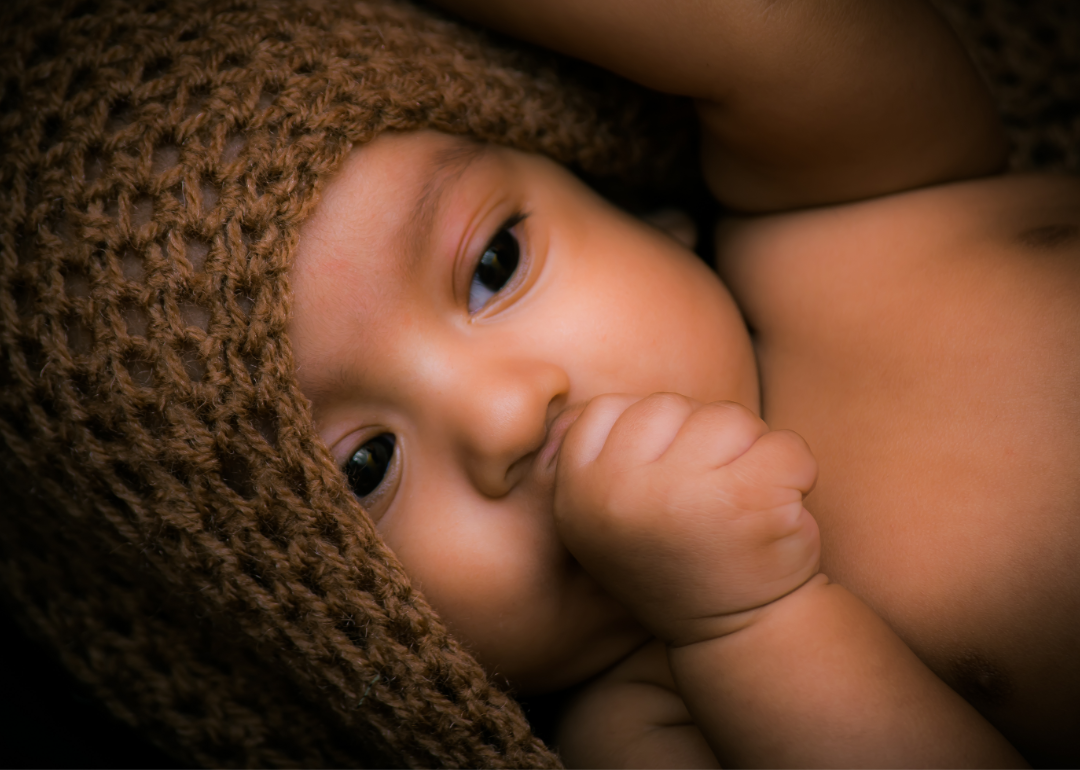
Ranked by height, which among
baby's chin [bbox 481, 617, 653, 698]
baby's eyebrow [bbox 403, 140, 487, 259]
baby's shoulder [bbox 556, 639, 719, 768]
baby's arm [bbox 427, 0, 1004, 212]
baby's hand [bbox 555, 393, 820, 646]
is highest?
baby's arm [bbox 427, 0, 1004, 212]

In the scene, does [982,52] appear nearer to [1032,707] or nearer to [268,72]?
Answer: [1032,707]

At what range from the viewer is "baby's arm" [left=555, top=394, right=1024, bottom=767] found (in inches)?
34.1

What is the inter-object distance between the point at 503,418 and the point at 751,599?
0.37 metres

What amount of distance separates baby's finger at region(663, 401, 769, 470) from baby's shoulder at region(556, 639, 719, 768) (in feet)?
1.32

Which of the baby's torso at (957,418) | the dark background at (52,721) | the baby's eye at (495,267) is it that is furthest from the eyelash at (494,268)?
the dark background at (52,721)

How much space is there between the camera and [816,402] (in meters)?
1.15

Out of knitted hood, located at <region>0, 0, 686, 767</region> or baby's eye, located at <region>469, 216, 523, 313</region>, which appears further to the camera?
baby's eye, located at <region>469, 216, 523, 313</region>

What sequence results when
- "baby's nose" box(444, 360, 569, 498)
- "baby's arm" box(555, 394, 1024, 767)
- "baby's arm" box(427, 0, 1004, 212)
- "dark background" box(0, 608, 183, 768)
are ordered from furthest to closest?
1. "dark background" box(0, 608, 183, 768)
2. "baby's arm" box(427, 0, 1004, 212)
3. "baby's nose" box(444, 360, 569, 498)
4. "baby's arm" box(555, 394, 1024, 767)

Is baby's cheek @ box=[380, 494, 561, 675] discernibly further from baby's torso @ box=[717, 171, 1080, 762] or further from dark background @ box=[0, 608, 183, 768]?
dark background @ box=[0, 608, 183, 768]

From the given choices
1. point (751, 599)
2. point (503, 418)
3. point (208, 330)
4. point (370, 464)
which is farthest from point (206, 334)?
point (751, 599)

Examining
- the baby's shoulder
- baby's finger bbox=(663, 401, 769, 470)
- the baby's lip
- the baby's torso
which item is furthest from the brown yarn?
the baby's torso

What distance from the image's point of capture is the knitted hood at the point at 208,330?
3.07 feet

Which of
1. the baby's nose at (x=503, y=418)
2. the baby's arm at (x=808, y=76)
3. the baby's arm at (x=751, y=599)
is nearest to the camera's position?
the baby's arm at (x=751, y=599)

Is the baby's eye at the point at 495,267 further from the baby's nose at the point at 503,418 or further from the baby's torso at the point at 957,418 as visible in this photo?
the baby's torso at the point at 957,418
